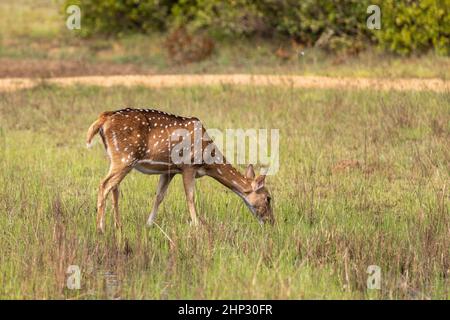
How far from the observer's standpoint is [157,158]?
33.2ft

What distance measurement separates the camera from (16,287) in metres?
7.86

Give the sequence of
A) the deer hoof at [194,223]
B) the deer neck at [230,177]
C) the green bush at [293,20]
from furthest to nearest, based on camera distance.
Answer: the green bush at [293,20] < the deer neck at [230,177] < the deer hoof at [194,223]

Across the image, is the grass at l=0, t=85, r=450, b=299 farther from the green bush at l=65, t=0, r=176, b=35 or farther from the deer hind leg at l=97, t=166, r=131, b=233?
the green bush at l=65, t=0, r=176, b=35

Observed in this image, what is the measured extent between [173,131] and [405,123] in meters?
5.67

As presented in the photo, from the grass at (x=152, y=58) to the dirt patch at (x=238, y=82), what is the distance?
0.64 meters

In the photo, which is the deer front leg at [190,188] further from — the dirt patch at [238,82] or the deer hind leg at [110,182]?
the dirt patch at [238,82]

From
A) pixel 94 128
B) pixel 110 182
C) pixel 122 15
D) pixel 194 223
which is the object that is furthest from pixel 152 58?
pixel 194 223

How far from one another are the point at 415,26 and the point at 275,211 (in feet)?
39.7

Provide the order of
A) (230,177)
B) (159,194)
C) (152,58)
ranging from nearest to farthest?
(159,194) → (230,177) → (152,58)

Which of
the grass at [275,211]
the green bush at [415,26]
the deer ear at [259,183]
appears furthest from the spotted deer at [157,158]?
the green bush at [415,26]

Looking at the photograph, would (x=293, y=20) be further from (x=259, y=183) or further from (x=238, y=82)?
(x=259, y=183)

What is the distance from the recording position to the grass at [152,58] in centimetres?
2050

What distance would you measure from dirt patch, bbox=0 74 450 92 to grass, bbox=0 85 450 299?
100 cm

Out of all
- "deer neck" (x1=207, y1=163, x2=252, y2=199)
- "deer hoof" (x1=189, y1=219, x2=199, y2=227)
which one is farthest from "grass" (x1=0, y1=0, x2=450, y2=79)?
"deer hoof" (x1=189, y1=219, x2=199, y2=227)
